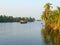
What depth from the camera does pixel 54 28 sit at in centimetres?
5425

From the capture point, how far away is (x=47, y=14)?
74375 millimetres

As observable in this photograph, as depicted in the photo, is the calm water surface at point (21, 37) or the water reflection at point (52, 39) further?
the calm water surface at point (21, 37)

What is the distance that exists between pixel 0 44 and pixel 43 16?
1848 inches

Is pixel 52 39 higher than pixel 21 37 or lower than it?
higher

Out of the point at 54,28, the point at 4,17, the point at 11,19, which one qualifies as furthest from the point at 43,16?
the point at 11,19

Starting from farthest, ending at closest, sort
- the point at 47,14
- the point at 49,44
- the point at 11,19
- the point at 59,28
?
the point at 11,19 → the point at 47,14 → the point at 59,28 → the point at 49,44

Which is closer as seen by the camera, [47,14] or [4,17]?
[47,14]

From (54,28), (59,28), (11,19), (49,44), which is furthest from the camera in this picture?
(11,19)

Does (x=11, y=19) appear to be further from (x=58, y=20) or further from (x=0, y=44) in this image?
(x=0, y=44)

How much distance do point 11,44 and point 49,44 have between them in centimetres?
623

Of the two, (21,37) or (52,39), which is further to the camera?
(21,37)

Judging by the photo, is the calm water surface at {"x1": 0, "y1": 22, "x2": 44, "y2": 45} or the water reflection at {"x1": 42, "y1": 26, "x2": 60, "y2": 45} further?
the calm water surface at {"x1": 0, "y1": 22, "x2": 44, "y2": 45}

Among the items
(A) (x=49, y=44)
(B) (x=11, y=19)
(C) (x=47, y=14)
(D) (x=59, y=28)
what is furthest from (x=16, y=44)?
(B) (x=11, y=19)

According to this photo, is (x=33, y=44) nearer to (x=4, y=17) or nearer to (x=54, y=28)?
(x=54, y=28)
